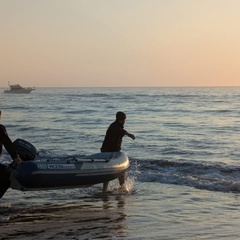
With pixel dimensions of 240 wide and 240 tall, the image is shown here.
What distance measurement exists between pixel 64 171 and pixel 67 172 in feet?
0.21

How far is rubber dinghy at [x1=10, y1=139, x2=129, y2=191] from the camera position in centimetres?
838

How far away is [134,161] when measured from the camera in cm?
1578

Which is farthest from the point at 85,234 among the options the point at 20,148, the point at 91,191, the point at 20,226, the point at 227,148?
the point at 227,148

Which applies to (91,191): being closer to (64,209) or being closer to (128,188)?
(128,188)

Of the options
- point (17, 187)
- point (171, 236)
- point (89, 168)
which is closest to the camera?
point (171, 236)

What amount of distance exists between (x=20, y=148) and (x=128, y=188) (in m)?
2.82

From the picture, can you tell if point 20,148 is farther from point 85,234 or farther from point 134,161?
point 134,161

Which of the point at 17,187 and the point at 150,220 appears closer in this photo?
the point at 150,220

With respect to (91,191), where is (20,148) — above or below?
above

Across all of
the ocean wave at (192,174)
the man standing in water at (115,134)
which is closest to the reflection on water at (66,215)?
the man standing in water at (115,134)

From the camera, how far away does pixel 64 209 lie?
8.69 m

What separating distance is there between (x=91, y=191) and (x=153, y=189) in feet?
4.28

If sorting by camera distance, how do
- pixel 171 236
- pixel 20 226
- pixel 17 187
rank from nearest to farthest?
pixel 171 236, pixel 20 226, pixel 17 187

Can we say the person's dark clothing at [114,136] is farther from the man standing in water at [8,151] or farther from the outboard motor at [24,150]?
the man standing in water at [8,151]
